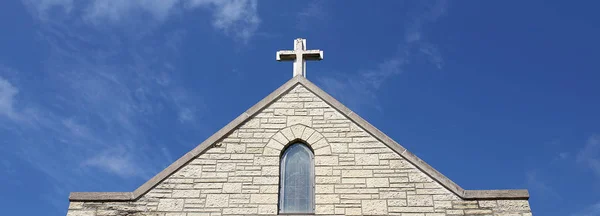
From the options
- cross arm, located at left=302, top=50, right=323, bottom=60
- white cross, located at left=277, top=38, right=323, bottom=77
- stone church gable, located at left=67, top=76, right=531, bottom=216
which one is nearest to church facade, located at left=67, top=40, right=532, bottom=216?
stone church gable, located at left=67, top=76, right=531, bottom=216

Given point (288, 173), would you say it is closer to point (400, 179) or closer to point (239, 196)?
point (239, 196)

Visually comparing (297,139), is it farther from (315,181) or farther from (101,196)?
(101,196)

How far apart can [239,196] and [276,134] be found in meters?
1.44

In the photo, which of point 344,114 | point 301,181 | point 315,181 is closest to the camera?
point 315,181

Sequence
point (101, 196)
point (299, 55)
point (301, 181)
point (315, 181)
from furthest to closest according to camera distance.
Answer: point (299, 55) < point (301, 181) < point (315, 181) < point (101, 196)

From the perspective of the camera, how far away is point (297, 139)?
473 inches

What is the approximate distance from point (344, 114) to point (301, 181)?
1.58m

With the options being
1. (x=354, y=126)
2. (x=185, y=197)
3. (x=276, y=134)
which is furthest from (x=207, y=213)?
(x=354, y=126)

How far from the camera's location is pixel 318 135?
12.0 metres

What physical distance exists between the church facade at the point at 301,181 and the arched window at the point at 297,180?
2 centimetres

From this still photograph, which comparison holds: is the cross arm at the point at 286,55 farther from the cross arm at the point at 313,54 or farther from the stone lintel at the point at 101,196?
the stone lintel at the point at 101,196

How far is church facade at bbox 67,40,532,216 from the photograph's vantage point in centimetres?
1107

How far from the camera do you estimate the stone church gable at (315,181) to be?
1106cm

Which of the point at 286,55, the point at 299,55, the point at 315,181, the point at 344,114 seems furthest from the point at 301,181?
the point at 286,55
